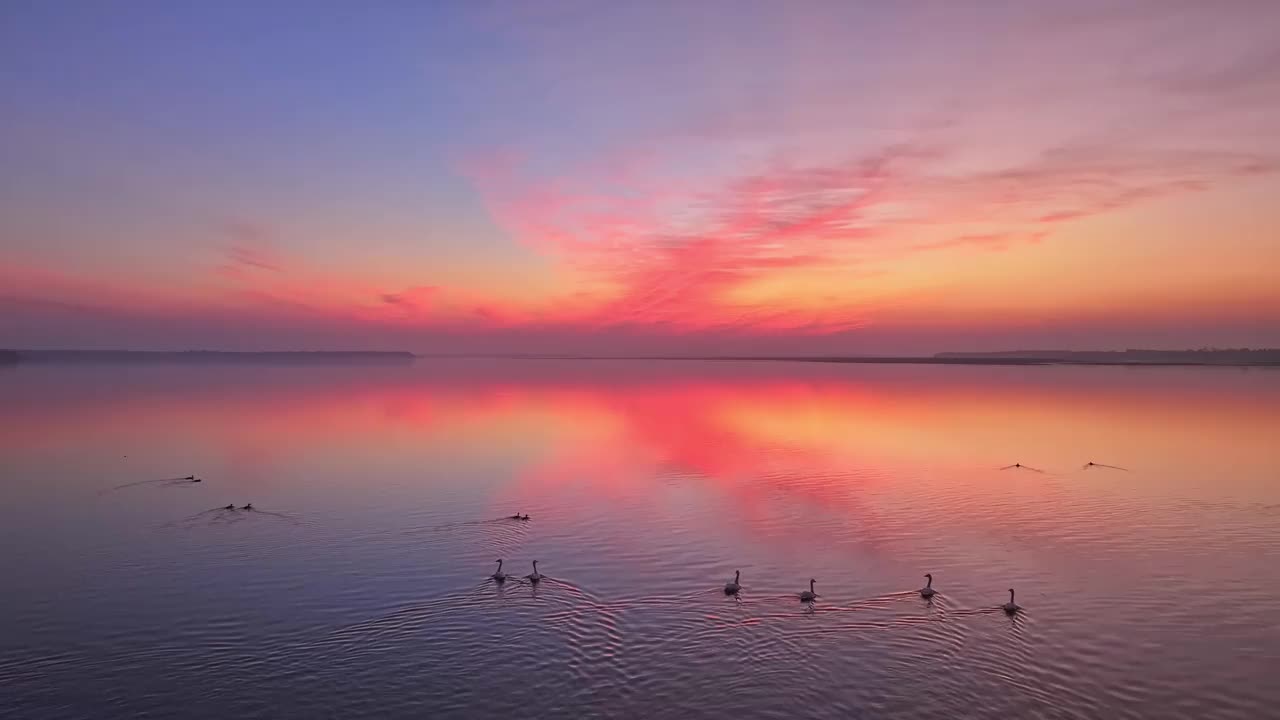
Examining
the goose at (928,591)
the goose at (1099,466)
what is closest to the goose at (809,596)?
the goose at (928,591)

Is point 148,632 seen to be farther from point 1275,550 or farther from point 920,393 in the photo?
point 920,393

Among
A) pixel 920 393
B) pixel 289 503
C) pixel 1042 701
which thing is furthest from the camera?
pixel 920 393

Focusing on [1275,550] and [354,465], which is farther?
[354,465]

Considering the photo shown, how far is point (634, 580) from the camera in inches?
1074

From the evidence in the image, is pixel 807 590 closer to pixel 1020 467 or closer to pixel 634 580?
pixel 634 580

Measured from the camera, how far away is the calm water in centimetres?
1894

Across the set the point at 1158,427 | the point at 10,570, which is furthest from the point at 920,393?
the point at 10,570

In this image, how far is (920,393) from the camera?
13588cm

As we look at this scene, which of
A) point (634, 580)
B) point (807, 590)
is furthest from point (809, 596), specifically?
point (634, 580)

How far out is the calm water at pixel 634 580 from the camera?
62.1 feet

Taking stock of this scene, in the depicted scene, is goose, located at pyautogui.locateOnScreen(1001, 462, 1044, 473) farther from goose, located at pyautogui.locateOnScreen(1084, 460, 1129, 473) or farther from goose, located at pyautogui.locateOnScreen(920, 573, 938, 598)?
goose, located at pyautogui.locateOnScreen(920, 573, 938, 598)

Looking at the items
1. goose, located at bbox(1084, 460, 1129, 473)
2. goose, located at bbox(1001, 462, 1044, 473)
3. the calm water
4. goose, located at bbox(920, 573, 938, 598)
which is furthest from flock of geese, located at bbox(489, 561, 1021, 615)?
goose, located at bbox(1084, 460, 1129, 473)

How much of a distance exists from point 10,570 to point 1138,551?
44.5 metres

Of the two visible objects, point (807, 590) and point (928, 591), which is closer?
point (928, 591)
